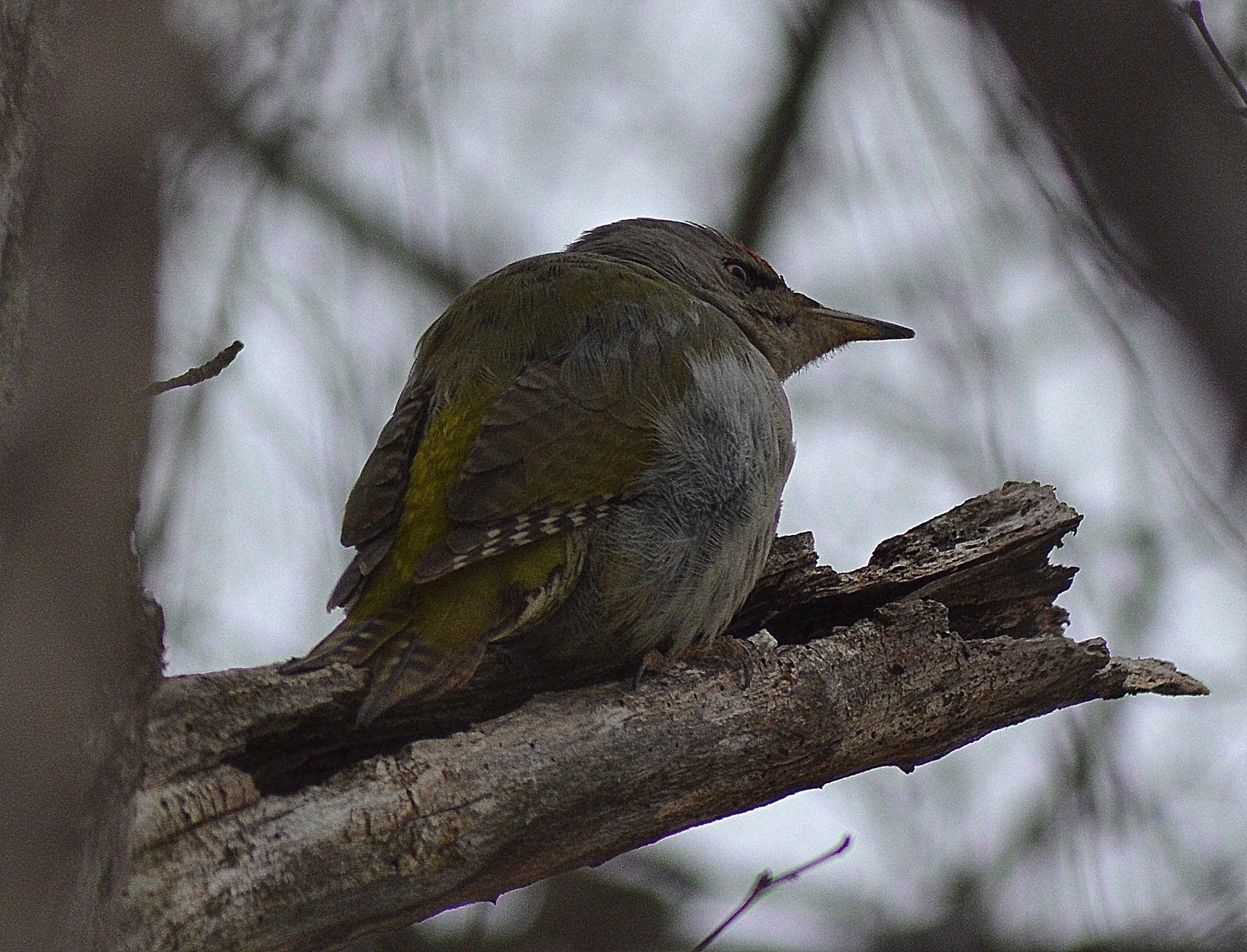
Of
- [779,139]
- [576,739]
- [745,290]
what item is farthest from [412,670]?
[779,139]

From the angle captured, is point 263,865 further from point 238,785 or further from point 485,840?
point 485,840

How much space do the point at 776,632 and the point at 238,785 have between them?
1929mm

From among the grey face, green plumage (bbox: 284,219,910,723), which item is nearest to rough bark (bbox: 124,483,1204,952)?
green plumage (bbox: 284,219,910,723)

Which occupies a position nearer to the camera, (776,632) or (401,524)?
(401,524)

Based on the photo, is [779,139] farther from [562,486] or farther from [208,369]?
[208,369]

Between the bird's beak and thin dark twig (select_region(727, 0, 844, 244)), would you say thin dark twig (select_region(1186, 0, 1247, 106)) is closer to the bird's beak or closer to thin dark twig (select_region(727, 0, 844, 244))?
the bird's beak

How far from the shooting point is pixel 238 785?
3162mm

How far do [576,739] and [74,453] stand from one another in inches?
84.3

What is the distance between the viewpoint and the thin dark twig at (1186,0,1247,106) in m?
2.36

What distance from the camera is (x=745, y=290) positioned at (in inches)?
216

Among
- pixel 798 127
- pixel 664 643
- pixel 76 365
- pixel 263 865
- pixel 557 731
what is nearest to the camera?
pixel 76 365

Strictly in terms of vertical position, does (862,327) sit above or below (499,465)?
above

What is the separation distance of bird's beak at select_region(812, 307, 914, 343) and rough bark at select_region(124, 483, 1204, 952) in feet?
3.72

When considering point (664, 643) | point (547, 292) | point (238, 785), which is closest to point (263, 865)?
point (238, 785)
